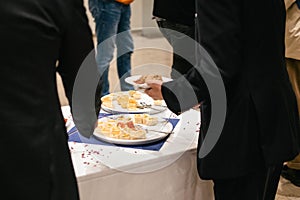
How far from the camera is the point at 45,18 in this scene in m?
0.85

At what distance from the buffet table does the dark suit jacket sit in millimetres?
142

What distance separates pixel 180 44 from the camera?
1.78 m

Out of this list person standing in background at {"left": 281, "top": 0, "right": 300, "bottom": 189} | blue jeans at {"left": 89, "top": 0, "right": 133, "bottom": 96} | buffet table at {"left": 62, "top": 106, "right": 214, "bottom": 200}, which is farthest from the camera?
blue jeans at {"left": 89, "top": 0, "right": 133, "bottom": 96}

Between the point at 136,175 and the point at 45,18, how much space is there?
2.08 ft

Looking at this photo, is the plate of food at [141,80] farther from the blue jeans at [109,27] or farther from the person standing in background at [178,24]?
the blue jeans at [109,27]

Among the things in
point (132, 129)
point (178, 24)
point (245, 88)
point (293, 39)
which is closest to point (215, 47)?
point (245, 88)

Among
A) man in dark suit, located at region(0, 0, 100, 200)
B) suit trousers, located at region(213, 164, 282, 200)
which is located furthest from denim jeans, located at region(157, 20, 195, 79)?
man in dark suit, located at region(0, 0, 100, 200)

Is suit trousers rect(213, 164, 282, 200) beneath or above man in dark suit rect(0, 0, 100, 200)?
beneath

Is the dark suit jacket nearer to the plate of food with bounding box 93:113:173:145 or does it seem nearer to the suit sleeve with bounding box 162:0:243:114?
the suit sleeve with bounding box 162:0:243:114

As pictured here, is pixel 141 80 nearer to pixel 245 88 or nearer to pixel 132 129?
pixel 132 129

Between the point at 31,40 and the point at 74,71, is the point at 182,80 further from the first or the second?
the point at 31,40

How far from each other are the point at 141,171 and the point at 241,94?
1.24ft

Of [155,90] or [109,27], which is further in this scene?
[109,27]

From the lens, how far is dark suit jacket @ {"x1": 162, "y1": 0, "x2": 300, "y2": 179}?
117 cm
